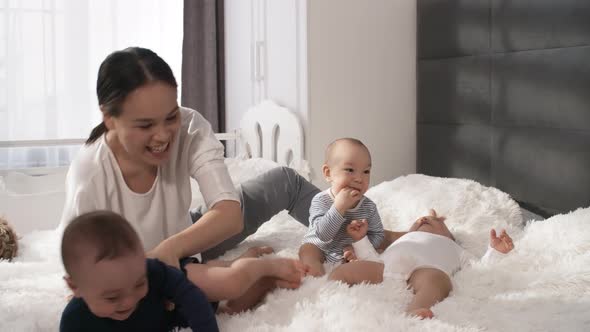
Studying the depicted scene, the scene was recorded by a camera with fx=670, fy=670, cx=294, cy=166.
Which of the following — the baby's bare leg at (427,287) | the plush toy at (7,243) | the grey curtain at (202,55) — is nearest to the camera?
the baby's bare leg at (427,287)

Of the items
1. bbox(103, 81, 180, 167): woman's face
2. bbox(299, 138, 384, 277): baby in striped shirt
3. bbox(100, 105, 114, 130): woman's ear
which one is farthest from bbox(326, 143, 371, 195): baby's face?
bbox(100, 105, 114, 130): woman's ear

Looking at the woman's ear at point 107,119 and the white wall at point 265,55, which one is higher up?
the white wall at point 265,55

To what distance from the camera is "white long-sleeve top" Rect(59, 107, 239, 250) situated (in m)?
1.45

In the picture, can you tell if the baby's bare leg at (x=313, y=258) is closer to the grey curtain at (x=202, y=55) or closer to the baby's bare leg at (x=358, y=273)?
the baby's bare leg at (x=358, y=273)

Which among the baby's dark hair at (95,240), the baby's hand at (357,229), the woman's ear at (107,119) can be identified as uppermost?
the woman's ear at (107,119)

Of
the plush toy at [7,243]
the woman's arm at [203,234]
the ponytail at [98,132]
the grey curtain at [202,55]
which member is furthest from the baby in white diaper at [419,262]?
the grey curtain at [202,55]

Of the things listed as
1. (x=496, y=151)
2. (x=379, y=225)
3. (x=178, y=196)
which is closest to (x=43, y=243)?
(x=178, y=196)

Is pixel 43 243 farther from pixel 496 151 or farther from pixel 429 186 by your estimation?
pixel 496 151

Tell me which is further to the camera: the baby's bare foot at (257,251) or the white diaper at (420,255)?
the baby's bare foot at (257,251)

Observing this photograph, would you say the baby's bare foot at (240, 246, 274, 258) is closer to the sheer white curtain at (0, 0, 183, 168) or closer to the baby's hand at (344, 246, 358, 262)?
the baby's hand at (344, 246, 358, 262)

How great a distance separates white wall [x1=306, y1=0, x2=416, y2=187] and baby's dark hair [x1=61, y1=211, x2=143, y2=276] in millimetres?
1652

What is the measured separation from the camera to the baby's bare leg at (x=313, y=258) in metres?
1.52

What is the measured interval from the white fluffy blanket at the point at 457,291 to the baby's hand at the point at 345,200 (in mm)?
218

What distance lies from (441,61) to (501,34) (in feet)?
1.32
